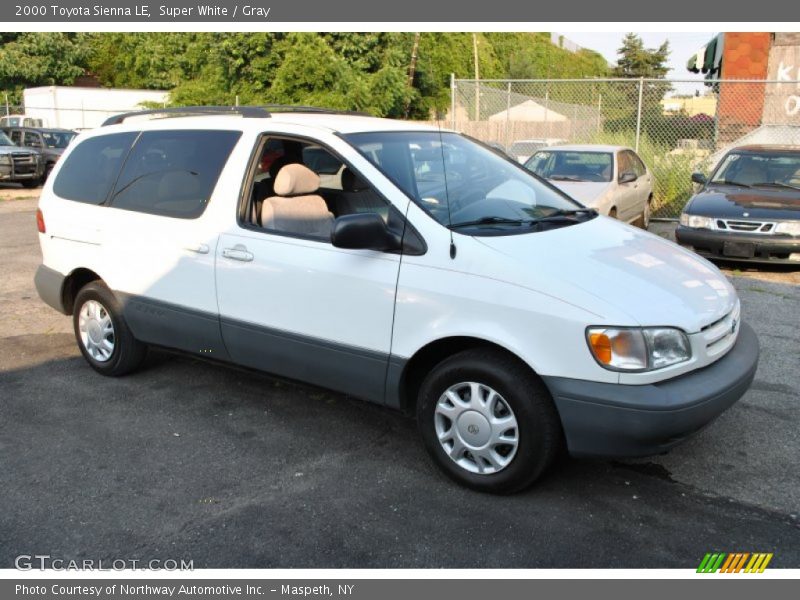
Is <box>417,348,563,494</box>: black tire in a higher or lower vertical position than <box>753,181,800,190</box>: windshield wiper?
lower

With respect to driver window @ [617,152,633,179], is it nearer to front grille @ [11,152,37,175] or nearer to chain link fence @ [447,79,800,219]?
chain link fence @ [447,79,800,219]

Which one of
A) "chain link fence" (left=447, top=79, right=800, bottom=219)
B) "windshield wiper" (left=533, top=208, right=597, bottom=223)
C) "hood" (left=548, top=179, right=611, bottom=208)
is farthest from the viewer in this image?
"chain link fence" (left=447, top=79, right=800, bottom=219)

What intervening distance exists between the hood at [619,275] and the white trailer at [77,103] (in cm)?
3327

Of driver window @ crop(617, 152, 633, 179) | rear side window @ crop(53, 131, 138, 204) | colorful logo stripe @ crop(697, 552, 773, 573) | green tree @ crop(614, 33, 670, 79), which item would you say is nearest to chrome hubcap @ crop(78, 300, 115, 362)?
rear side window @ crop(53, 131, 138, 204)

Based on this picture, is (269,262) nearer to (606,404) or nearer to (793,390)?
(606,404)

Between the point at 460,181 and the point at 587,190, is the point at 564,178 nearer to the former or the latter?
the point at 587,190

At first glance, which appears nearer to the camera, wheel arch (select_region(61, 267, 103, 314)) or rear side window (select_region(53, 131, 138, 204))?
rear side window (select_region(53, 131, 138, 204))

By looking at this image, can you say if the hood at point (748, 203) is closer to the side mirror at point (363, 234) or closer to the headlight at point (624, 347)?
the headlight at point (624, 347)

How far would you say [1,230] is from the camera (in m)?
12.6

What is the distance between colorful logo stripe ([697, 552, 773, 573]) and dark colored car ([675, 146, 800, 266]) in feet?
20.1

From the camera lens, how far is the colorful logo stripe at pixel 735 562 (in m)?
3.13

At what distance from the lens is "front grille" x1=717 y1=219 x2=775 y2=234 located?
335 inches

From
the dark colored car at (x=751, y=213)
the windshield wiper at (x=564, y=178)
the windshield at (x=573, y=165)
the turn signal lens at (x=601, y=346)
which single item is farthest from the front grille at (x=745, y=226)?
the turn signal lens at (x=601, y=346)
